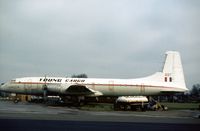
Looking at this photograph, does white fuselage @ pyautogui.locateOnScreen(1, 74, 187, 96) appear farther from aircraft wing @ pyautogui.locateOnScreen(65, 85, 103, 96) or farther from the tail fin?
aircraft wing @ pyautogui.locateOnScreen(65, 85, 103, 96)

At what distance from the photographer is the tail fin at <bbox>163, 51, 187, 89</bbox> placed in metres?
48.3

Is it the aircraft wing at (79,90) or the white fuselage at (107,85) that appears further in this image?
the white fuselage at (107,85)

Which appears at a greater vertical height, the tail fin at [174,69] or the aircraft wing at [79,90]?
the tail fin at [174,69]

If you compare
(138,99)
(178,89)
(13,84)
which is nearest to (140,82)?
(178,89)

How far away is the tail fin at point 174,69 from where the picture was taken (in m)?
48.3

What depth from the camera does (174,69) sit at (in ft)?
160

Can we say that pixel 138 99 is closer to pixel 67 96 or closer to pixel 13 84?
pixel 67 96

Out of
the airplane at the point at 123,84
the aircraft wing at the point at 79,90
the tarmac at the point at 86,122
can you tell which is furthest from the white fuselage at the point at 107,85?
the tarmac at the point at 86,122

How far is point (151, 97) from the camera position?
1939 inches

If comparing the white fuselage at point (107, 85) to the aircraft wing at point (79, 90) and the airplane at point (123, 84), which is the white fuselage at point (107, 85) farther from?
the aircraft wing at point (79, 90)

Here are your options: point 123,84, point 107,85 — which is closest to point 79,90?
point 107,85

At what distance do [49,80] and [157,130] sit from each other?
34649 millimetres

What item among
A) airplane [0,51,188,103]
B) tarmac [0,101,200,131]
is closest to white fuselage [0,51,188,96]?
airplane [0,51,188,103]

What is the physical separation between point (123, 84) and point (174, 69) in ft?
26.8
